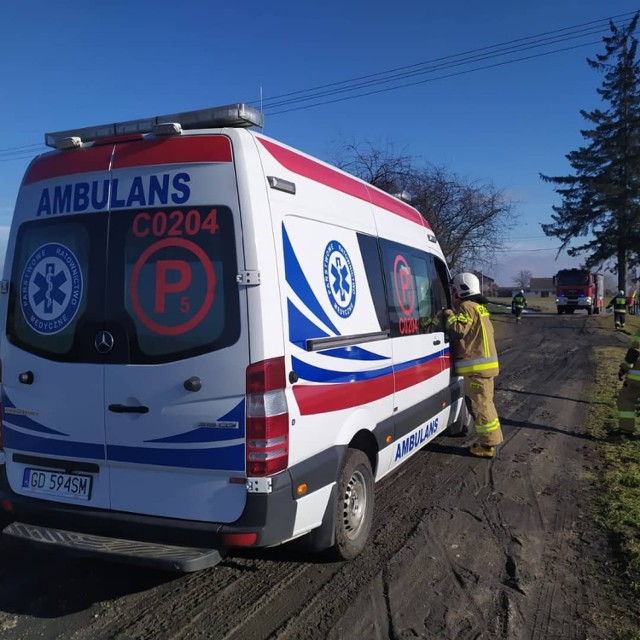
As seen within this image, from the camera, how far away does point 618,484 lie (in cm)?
558

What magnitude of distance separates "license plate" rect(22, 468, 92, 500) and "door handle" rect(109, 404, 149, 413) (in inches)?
18.3

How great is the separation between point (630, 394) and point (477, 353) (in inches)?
93.3

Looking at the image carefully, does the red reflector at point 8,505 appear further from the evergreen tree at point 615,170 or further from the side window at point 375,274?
the evergreen tree at point 615,170

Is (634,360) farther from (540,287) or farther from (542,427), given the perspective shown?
(540,287)

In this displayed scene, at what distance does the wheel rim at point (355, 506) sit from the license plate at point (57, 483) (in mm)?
1656

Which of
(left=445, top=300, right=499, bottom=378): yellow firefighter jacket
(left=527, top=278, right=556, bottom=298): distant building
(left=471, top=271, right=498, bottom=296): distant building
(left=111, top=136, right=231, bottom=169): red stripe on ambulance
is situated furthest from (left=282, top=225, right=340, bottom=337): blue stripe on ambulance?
(left=527, top=278, right=556, bottom=298): distant building

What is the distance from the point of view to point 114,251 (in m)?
3.43

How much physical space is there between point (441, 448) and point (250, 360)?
4462mm

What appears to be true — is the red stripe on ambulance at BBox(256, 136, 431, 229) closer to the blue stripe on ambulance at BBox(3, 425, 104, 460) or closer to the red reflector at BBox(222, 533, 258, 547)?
the blue stripe on ambulance at BBox(3, 425, 104, 460)

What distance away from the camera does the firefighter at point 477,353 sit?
6402mm

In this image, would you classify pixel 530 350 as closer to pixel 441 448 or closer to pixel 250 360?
pixel 441 448

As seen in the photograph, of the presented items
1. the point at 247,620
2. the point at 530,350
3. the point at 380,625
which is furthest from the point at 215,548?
the point at 530,350

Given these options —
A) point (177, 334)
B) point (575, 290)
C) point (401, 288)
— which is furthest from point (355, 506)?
point (575, 290)

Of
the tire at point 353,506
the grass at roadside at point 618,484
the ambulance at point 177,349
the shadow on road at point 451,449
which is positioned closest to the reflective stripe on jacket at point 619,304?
the grass at roadside at point 618,484
